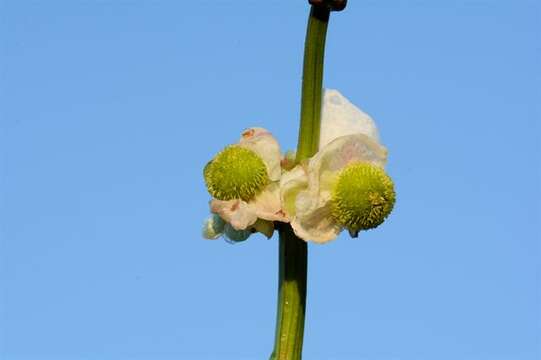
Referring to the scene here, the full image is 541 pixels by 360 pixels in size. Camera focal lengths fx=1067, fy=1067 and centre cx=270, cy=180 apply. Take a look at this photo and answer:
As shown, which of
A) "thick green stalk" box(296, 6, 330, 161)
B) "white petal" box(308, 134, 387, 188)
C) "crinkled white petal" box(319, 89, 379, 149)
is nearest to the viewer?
"thick green stalk" box(296, 6, 330, 161)

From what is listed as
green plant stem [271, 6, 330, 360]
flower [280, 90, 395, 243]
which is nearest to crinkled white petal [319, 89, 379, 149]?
flower [280, 90, 395, 243]

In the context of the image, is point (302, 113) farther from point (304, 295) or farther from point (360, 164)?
point (304, 295)

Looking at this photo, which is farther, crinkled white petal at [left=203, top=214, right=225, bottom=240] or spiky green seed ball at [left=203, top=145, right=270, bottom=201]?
crinkled white petal at [left=203, top=214, right=225, bottom=240]

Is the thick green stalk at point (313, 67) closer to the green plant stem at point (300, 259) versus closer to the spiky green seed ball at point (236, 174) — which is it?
the green plant stem at point (300, 259)

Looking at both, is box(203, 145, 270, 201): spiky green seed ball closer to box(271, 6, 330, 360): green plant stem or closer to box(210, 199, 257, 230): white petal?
box(210, 199, 257, 230): white petal

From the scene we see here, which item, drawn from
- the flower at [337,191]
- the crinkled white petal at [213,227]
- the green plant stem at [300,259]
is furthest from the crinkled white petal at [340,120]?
the crinkled white petal at [213,227]
